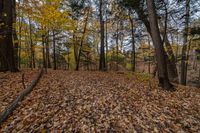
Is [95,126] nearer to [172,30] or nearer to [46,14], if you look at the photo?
[46,14]

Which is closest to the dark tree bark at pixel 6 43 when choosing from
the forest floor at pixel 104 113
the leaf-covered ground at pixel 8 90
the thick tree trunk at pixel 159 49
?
the leaf-covered ground at pixel 8 90

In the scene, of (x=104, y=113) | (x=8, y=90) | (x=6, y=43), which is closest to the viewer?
(x=104, y=113)

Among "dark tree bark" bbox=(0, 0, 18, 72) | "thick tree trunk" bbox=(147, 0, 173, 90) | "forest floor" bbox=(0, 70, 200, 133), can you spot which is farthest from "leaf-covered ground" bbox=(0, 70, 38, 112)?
"thick tree trunk" bbox=(147, 0, 173, 90)

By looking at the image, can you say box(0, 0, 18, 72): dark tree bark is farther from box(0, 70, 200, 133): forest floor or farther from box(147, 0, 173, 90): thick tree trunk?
box(147, 0, 173, 90): thick tree trunk

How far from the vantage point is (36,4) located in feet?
48.3

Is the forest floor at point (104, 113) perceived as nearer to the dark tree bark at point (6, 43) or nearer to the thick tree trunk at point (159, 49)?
the thick tree trunk at point (159, 49)

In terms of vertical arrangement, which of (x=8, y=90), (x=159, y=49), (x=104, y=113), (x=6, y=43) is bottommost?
(x=104, y=113)

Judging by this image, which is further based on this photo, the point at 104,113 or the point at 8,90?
the point at 8,90

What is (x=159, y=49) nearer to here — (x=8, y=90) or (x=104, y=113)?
(x=104, y=113)

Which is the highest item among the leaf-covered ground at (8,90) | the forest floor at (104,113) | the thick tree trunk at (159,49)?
the thick tree trunk at (159,49)

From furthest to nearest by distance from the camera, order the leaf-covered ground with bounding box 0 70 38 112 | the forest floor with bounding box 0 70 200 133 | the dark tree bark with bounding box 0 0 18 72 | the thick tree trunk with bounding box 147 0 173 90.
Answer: the dark tree bark with bounding box 0 0 18 72 < the thick tree trunk with bounding box 147 0 173 90 < the leaf-covered ground with bounding box 0 70 38 112 < the forest floor with bounding box 0 70 200 133

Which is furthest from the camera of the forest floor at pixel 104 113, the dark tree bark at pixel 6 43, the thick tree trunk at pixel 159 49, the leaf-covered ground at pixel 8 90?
the dark tree bark at pixel 6 43

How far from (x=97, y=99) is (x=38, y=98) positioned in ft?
6.44

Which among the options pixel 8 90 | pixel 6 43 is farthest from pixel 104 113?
pixel 6 43
